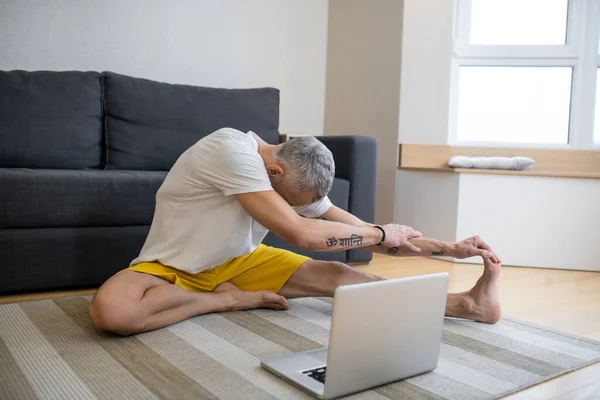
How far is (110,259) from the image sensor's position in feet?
8.11

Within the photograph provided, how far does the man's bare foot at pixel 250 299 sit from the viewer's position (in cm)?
206

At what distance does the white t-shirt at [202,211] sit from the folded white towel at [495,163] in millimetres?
2005

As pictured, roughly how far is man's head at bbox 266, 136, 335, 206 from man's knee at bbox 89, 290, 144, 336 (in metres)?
0.56

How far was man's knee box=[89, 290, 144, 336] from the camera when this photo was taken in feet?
5.59

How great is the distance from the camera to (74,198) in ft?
7.80

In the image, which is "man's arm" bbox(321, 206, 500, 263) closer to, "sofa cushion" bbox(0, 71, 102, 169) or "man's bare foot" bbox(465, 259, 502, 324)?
"man's bare foot" bbox(465, 259, 502, 324)

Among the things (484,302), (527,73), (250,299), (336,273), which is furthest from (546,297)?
(527,73)

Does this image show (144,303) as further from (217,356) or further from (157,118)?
(157,118)

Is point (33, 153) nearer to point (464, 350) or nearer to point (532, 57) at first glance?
point (464, 350)

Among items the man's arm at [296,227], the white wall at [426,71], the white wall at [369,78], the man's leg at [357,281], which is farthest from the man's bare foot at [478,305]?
the white wall at [426,71]

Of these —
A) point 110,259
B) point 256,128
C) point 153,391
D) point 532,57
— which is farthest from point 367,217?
point 153,391

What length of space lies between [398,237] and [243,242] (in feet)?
1.63

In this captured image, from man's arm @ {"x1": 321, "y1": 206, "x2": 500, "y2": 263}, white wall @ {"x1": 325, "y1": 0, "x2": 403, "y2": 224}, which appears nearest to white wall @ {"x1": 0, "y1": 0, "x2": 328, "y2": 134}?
white wall @ {"x1": 325, "y1": 0, "x2": 403, "y2": 224}

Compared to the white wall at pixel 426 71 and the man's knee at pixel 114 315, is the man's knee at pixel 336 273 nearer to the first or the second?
the man's knee at pixel 114 315
